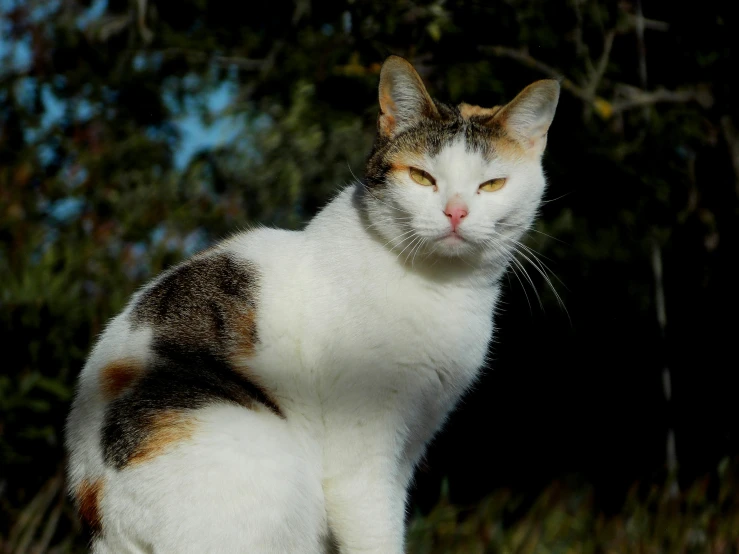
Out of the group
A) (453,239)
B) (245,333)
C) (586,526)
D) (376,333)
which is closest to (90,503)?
(245,333)

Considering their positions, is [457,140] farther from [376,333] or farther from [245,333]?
[245,333]

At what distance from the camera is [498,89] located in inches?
161

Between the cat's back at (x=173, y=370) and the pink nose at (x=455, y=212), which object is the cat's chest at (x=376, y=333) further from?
the pink nose at (x=455, y=212)

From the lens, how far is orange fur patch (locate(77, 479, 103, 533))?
2475mm

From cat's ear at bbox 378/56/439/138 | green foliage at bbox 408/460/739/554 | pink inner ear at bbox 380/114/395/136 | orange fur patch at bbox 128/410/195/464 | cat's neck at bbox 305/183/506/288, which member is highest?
cat's ear at bbox 378/56/439/138

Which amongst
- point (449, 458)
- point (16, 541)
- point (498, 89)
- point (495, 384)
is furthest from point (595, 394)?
point (16, 541)

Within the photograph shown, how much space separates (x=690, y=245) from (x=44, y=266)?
394 centimetres

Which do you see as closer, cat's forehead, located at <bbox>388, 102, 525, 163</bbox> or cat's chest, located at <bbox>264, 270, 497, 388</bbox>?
cat's chest, located at <bbox>264, 270, 497, 388</bbox>

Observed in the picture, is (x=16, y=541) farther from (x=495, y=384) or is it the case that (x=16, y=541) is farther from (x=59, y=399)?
(x=495, y=384)

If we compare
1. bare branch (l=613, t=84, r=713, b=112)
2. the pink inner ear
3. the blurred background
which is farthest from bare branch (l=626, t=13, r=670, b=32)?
the pink inner ear

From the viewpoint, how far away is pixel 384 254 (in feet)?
9.41

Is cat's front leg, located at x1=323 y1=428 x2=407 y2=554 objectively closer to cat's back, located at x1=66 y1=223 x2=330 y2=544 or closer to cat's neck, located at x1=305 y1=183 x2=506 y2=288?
cat's back, located at x1=66 y1=223 x2=330 y2=544

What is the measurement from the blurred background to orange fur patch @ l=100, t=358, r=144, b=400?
1914mm

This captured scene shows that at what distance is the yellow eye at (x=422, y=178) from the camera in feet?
9.35
